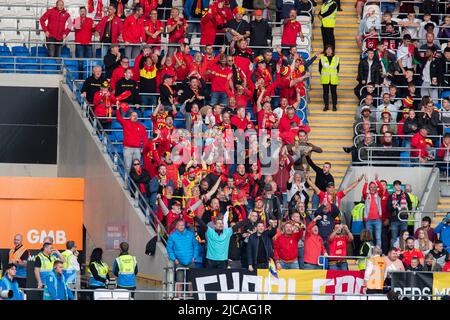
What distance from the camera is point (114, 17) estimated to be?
119 ft

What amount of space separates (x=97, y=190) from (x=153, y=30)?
4094 mm

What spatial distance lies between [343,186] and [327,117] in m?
2.67

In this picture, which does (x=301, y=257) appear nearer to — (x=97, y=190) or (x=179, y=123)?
(x=179, y=123)

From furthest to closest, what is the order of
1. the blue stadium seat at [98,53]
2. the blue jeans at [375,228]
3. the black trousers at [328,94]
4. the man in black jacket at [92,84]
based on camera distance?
the blue stadium seat at [98,53] < the black trousers at [328,94] < the man in black jacket at [92,84] < the blue jeans at [375,228]

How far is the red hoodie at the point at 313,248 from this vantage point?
98.2 ft

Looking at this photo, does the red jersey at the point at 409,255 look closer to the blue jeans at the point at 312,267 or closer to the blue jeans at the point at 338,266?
the blue jeans at the point at 338,266

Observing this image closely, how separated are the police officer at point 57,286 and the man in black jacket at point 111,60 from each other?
8.41 m

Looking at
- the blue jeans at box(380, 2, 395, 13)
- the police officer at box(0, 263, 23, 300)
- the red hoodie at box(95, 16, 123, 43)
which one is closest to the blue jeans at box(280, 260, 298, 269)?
the police officer at box(0, 263, 23, 300)

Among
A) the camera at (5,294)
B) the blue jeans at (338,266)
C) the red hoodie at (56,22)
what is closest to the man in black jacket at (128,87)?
the red hoodie at (56,22)

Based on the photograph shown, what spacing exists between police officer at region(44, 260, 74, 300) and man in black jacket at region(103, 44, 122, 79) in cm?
841

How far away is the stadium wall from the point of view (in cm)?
3204

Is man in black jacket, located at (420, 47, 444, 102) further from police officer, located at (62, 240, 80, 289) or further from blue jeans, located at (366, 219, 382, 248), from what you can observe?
police officer, located at (62, 240, 80, 289)
